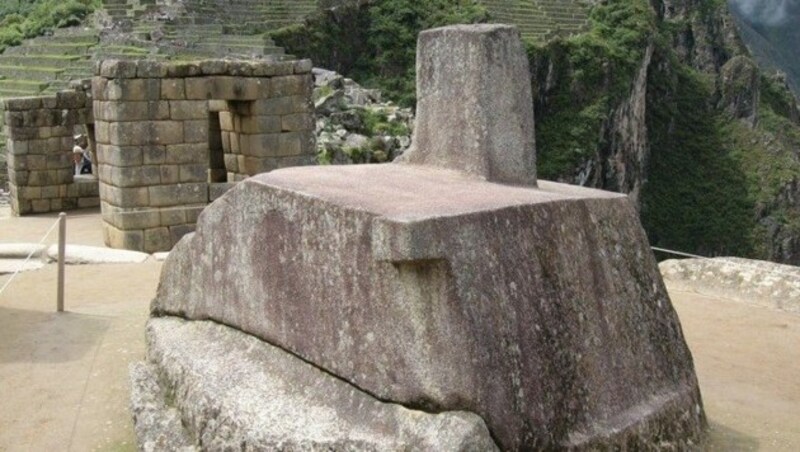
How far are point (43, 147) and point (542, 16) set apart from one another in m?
47.1

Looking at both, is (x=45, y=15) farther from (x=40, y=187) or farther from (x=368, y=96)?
(x=40, y=187)

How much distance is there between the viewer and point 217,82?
39.7ft

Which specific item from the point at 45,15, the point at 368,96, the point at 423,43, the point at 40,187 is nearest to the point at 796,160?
the point at 45,15

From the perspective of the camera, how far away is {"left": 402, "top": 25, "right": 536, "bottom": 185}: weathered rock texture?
4.82 meters

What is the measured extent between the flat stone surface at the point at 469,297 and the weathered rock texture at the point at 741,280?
3375 millimetres

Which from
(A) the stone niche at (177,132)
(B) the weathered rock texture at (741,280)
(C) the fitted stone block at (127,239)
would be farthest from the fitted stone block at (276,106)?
(B) the weathered rock texture at (741,280)

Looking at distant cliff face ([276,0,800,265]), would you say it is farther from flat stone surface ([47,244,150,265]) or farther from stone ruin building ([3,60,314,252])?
flat stone surface ([47,244,150,265])

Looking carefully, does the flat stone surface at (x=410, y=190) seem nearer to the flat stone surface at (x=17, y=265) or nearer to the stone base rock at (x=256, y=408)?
the stone base rock at (x=256, y=408)

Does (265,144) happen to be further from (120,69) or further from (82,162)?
(82,162)

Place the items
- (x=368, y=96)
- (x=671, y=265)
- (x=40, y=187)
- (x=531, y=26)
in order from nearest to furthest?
(x=671, y=265) → (x=40, y=187) → (x=368, y=96) → (x=531, y=26)

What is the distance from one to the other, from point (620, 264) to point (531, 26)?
2147 inches

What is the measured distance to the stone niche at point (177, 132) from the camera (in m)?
11.7

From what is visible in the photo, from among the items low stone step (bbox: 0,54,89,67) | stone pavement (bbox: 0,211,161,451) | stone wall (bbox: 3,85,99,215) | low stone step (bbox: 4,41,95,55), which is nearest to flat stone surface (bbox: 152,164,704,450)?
stone pavement (bbox: 0,211,161,451)

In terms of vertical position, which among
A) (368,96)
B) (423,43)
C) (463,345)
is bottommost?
(368,96)
